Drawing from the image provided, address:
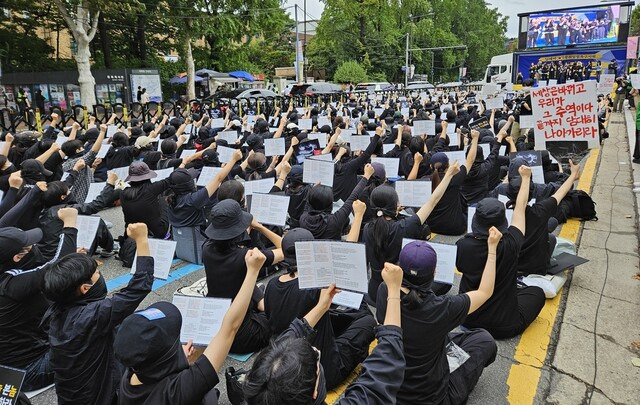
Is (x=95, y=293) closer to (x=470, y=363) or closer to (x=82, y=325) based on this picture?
(x=82, y=325)

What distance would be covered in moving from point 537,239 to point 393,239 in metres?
1.66

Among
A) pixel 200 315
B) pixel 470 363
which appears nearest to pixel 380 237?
pixel 470 363

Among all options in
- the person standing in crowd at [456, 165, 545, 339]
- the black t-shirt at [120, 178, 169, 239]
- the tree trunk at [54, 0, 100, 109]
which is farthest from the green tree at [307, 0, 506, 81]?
the person standing in crowd at [456, 165, 545, 339]

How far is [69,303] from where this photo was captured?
2.77 m

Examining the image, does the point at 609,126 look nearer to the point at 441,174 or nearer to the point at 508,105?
the point at 508,105

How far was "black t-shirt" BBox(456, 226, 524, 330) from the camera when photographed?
3652 mm

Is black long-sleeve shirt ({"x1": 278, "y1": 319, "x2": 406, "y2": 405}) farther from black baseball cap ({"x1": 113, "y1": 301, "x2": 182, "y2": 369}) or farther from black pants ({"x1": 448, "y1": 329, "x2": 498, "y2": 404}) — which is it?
black pants ({"x1": 448, "y1": 329, "x2": 498, "y2": 404})

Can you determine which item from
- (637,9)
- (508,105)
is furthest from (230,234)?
(637,9)

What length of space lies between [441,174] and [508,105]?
1165 centimetres

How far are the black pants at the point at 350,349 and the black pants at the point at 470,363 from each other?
2.19ft

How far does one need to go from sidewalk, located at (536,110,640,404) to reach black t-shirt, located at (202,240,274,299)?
2465 mm

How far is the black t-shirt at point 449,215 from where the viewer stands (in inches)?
266

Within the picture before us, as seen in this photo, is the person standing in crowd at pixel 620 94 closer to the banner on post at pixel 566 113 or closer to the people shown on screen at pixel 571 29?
the people shown on screen at pixel 571 29

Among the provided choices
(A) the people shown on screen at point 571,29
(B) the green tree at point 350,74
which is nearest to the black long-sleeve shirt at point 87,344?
(A) the people shown on screen at point 571,29
